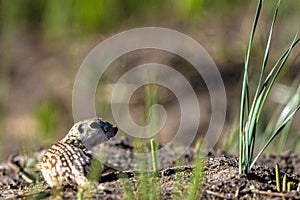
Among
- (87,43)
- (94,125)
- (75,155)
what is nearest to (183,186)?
(75,155)

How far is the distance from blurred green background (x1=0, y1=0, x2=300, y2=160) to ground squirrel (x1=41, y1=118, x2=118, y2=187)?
8.86 feet

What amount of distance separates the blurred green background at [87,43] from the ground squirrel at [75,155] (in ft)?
8.86

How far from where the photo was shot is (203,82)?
21.2 feet

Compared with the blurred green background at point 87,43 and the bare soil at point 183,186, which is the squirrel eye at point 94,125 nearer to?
the bare soil at point 183,186

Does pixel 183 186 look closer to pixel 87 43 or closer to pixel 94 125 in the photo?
pixel 94 125

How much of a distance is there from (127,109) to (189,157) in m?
2.53

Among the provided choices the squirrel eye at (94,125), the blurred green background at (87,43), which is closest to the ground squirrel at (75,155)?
the squirrel eye at (94,125)

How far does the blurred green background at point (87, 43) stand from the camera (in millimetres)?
6496

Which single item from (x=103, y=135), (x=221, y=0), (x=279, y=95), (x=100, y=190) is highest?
(x=221, y=0)

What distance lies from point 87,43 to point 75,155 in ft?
15.8

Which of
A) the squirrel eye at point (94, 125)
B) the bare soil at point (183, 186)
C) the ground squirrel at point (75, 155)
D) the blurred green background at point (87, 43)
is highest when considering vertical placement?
the blurred green background at point (87, 43)

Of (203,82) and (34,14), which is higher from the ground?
(34,14)

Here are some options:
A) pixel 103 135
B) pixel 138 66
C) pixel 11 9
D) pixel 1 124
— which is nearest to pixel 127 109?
pixel 138 66

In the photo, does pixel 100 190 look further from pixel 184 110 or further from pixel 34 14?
pixel 34 14
